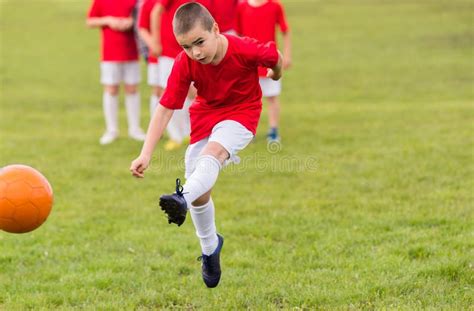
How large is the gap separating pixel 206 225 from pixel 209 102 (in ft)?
2.76

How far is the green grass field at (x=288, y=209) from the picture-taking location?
208 inches

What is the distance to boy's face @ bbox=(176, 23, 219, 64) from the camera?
4770 mm

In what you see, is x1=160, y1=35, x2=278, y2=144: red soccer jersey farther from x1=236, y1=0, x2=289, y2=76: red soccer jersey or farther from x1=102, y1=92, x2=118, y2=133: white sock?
x1=102, y1=92, x2=118, y2=133: white sock

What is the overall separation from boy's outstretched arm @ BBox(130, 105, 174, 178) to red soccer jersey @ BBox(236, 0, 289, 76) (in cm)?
548

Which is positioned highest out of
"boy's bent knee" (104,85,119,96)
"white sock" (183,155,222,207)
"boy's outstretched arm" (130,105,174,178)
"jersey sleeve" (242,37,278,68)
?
"jersey sleeve" (242,37,278,68)

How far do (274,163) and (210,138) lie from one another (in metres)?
4.37

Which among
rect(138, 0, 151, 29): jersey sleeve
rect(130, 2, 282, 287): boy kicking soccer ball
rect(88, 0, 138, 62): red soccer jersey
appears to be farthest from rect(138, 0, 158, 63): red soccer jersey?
rect(130, 2, 282, 287): boy kicking soccer ball

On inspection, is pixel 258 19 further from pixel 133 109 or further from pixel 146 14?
pixel 133 109

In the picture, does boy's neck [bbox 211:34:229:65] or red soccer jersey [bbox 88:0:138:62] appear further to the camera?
red soccer jersey [bbox 88:0:138:62]

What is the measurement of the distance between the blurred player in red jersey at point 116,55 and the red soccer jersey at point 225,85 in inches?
228

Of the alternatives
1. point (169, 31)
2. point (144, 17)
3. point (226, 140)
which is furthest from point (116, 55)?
point (226, 140)

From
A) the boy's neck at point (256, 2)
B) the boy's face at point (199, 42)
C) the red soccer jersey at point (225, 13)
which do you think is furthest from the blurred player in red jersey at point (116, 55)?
the boy's face at point (199, 42)

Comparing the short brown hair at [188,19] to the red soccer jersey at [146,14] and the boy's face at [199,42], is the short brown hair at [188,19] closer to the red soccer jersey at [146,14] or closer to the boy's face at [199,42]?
the boy's face at [199,42]

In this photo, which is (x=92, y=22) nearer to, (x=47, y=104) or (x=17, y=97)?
(x=47, y=104)
